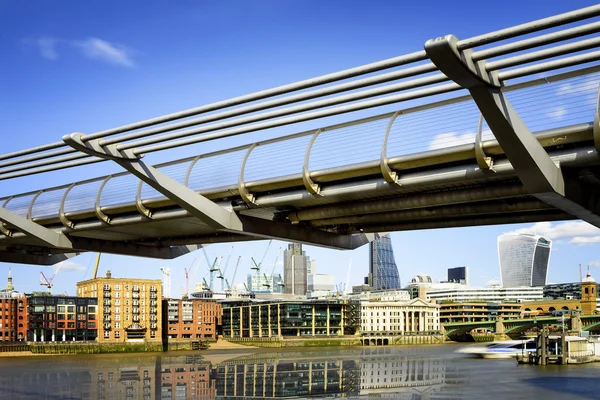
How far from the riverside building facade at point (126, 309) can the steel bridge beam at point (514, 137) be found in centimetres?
10653

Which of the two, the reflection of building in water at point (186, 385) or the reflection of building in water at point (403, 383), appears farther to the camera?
the reflection of building in water at point (403, 383)

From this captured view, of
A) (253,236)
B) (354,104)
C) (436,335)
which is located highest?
(354,104)

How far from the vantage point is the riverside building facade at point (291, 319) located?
490 ft

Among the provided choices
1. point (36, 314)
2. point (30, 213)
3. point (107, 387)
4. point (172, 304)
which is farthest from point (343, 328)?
point (30, 213)

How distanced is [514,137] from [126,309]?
361 feet

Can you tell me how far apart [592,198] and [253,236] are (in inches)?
410

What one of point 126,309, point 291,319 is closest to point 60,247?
point 126,309

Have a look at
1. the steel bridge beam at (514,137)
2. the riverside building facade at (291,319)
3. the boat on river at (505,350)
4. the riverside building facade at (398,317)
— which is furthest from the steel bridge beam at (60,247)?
the riverside building facade at (398,317)

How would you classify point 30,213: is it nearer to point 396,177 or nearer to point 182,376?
point 396,177

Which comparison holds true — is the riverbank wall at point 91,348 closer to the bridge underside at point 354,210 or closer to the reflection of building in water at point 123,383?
the reflection of building in water at point 123,383

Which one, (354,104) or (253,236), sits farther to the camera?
(253,236)

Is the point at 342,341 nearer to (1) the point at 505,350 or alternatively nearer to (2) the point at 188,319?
(2) the point at 188,319

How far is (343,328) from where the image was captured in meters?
158

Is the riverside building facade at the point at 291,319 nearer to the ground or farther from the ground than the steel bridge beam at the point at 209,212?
nearer to the ground
